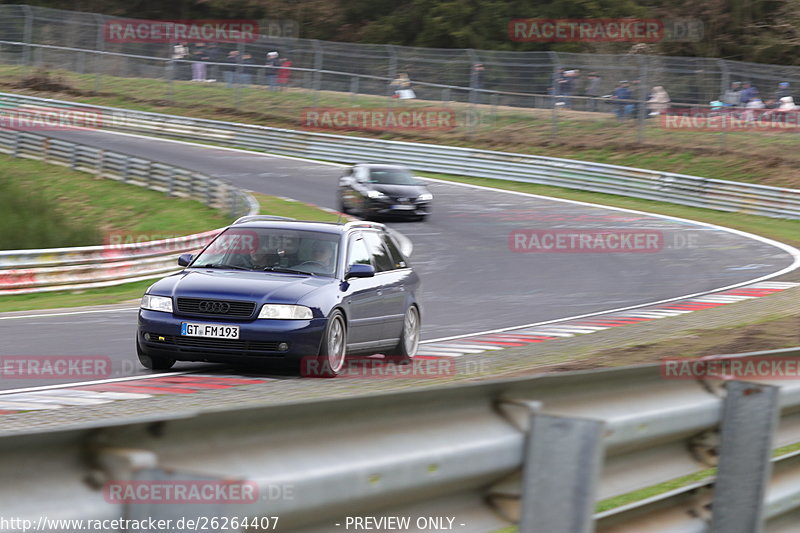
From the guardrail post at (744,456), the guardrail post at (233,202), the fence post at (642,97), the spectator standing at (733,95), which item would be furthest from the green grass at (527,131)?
the guardrail post at (744,456)

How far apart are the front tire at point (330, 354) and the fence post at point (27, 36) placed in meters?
43.7

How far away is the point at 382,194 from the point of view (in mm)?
29953

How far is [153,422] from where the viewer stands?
2.46m

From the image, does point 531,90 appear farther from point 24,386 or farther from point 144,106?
point 24,386

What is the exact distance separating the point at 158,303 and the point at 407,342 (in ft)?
10.2

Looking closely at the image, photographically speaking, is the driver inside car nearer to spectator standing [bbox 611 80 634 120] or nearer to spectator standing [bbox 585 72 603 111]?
spectator standing [bbox 585 72 603 111]

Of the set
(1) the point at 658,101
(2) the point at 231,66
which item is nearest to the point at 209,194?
(1) the point at 658,101

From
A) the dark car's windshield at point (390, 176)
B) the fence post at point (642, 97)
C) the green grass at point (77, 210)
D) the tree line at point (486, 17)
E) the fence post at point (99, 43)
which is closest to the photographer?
the green grass at point (77, 210)

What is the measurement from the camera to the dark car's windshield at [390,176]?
30.6 m

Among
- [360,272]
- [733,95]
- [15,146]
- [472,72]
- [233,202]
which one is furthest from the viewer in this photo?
[472,72]

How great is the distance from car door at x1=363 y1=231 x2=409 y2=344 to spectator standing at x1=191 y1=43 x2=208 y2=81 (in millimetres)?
37723

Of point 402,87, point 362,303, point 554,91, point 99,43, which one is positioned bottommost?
point 362,303

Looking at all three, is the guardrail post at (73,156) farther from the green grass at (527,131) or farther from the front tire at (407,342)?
the front tire at (407,342)

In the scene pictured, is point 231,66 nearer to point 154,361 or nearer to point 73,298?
point 73,298
